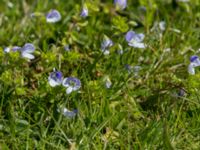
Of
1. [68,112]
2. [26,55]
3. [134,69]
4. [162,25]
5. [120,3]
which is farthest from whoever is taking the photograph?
[162,25]

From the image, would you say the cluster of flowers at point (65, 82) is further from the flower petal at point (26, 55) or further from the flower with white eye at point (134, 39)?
the flower with white eye at point (134, 39)

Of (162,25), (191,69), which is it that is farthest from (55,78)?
(162,25)

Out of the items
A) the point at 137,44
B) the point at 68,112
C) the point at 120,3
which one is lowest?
the point at 68,112

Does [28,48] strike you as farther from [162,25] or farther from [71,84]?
[162,25]

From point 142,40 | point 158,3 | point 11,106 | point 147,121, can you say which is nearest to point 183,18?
point 158,3

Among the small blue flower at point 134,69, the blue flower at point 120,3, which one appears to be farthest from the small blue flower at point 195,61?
the blue flower at point 120,3

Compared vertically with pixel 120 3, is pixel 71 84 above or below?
below

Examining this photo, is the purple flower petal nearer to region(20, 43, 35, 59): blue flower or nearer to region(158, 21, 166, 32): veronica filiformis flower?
region(20, 43, 35, 59): blue flower
